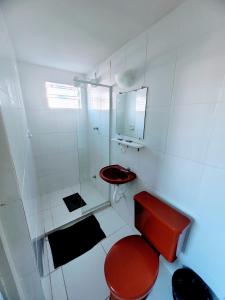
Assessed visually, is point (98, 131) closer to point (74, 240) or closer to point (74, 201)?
point (74, 201)

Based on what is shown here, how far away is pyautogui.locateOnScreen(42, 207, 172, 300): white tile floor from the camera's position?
45.3 inches

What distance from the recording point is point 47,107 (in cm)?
226

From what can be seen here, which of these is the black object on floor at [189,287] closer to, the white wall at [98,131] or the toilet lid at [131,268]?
the toilet lid at [131,268]

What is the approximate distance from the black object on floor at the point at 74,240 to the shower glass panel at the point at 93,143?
0.28m

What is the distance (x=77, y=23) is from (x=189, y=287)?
244 cm

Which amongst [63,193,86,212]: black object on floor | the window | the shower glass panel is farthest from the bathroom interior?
the window

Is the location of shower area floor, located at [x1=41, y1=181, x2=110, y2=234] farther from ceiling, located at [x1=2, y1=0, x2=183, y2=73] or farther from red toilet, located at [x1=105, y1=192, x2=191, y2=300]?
ceiling, located at [x1=2, y1=0, x2=183, y2=73]

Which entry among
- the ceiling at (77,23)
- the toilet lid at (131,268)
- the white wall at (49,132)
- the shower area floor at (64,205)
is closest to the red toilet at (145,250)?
the toilet lid at (131,268)

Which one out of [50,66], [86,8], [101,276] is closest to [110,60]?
[86,8]

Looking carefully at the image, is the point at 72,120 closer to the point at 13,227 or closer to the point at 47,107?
the point at 47,107

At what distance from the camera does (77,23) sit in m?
1.12

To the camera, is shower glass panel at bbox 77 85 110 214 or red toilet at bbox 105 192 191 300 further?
shower glass panel at bbox 77 85 110 214

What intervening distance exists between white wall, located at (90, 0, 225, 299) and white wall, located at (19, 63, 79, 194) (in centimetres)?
163

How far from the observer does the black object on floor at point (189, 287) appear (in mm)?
996
